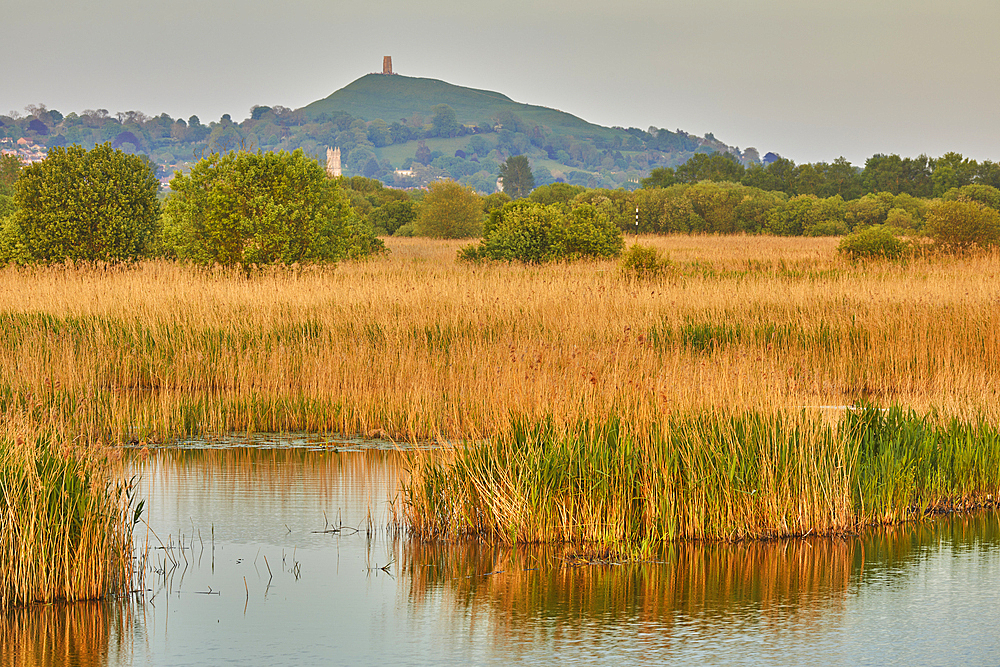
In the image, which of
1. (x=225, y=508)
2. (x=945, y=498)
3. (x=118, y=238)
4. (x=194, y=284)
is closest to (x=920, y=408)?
(x=945, y=498)

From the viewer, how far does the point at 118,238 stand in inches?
1026

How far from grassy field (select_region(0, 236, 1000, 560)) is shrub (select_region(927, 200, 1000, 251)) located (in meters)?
10.7

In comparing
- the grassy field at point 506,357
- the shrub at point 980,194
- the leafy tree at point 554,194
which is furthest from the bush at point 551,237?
the leafy tree at point 554,194

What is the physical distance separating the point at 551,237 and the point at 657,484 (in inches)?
862

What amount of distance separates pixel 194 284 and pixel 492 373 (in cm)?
862

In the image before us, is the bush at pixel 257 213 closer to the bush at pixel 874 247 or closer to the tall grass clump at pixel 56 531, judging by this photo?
the bush at pixel 874 247

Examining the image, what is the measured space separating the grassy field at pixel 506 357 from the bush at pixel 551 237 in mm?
6309

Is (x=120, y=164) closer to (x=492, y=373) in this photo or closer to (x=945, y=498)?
(x=492, y=373)

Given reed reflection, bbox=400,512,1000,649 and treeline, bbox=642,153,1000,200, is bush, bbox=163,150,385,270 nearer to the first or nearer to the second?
reed reflection, bbox=400,512,1000,649

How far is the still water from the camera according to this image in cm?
554

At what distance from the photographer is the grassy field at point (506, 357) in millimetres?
8297

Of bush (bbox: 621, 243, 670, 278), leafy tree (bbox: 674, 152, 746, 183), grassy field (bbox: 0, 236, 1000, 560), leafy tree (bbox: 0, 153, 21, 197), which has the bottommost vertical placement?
grassy field (bbox: 0, 236, 1000, 560)

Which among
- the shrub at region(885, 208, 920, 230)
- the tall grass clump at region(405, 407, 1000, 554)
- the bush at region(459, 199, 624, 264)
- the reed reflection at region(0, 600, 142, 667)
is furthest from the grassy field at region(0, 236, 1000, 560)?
the shrub at region(885, 208, 920, 230)

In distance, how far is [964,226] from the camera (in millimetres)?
32875
